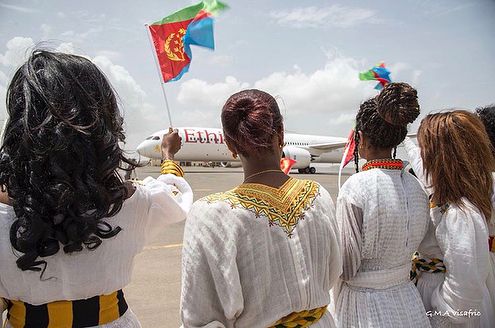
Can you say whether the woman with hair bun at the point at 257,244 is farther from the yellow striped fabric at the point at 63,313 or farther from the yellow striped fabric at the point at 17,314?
the yellow striped fabric at the point at 17,314

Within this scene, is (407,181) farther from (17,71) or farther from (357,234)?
(17,71)

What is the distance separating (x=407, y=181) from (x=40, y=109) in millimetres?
1675

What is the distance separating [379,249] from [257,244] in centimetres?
78

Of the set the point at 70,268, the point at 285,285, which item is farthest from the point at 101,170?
the point at 285,285

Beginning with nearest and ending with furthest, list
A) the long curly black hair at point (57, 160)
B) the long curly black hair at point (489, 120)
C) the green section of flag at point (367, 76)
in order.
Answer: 1. the long curly black hair at point (57, 160)
2. the long curly black hair at point (489, 120)
3. the green section of flag at point (367, 76)

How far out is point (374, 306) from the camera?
1888 mm

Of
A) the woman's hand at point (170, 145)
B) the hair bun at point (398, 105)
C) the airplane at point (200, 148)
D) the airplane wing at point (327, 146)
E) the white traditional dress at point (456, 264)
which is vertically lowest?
the airplane wing at point (327, 146)

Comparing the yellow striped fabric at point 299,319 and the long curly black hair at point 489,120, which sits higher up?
the long curly black hair at point 489,120

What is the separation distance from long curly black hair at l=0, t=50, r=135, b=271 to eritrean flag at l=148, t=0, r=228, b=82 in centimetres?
264

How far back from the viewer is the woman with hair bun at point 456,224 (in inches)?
75.7

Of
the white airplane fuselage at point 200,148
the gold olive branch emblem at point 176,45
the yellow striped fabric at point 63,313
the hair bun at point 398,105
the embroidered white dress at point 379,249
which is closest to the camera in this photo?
the yellow striped fabric at point 63,313

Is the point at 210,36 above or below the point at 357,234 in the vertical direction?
above

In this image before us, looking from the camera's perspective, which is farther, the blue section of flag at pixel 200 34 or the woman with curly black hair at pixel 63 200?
the blue section of flag at pixel 200 34

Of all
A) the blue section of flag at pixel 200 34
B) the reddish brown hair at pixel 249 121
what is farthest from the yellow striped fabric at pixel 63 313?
the blue section of flag at pixel 200 34
